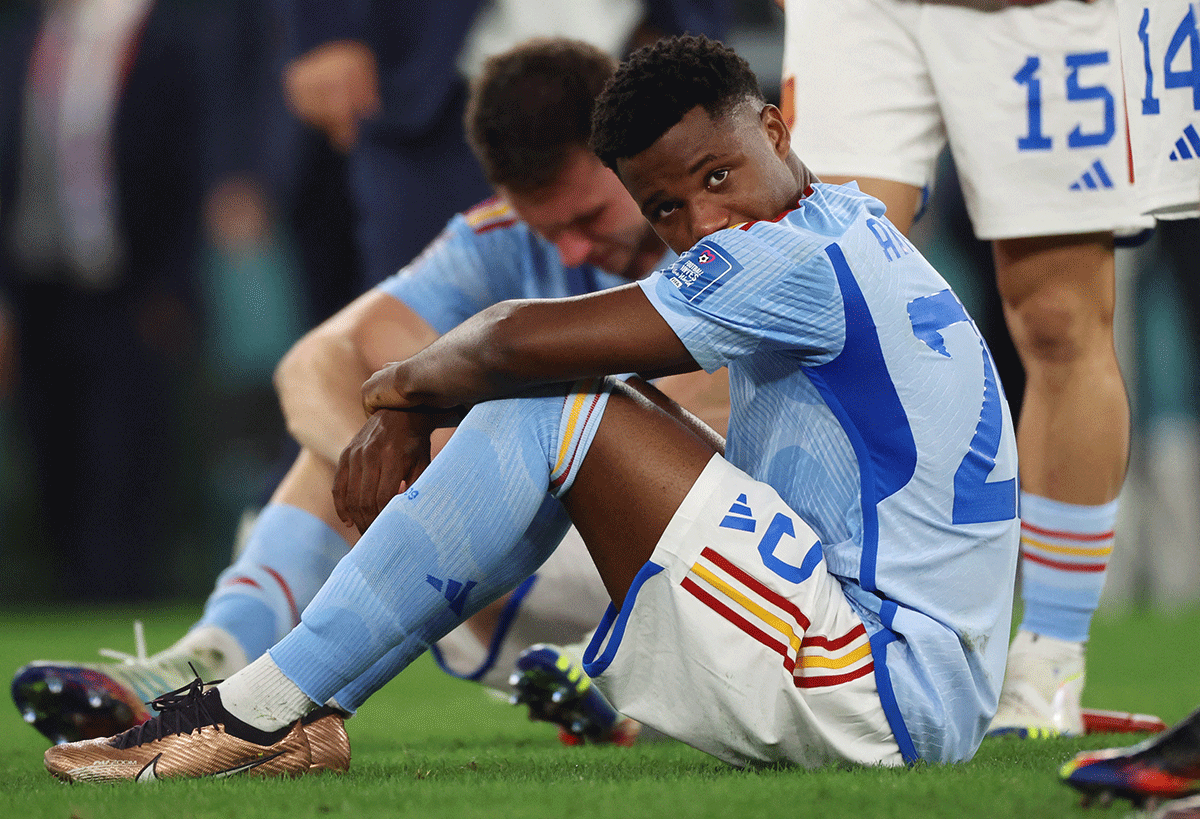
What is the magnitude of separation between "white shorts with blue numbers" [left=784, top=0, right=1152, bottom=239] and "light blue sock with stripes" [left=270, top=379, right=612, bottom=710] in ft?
3.64

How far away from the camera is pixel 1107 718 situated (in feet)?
8.51

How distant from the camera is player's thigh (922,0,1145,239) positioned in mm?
2732

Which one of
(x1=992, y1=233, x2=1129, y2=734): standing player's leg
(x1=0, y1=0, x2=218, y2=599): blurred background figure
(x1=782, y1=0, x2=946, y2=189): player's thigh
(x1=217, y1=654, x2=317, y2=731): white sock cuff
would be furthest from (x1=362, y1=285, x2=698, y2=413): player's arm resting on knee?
(x1=0, y1=0, x2=218, y2=599): blurred background figure

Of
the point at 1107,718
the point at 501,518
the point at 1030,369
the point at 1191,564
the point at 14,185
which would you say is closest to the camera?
the point at 501,518

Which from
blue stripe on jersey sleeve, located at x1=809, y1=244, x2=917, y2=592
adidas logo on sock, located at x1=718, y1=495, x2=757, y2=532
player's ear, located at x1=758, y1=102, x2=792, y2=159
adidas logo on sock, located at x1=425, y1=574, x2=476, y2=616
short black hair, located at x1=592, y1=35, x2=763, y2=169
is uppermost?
short black hair, located at x1=592, y1=35, x2=763, y2=169

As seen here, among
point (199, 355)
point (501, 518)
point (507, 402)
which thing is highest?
point (507, 402)

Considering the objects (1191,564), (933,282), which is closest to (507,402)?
(933,282)

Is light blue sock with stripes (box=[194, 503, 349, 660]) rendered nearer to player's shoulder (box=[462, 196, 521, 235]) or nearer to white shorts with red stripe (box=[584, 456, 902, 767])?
player's shoulder (box=[462, 196, 521, 235])

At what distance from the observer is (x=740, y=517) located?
69.7 inches

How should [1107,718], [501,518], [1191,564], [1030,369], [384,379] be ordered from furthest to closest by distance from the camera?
[1191,564]
[1030,369]
[1107,718]
[384,379]
[501,518]

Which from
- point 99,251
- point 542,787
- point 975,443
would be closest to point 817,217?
point 975,443

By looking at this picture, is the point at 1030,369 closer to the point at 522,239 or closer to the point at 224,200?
the point at 522,239

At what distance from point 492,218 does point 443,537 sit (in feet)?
4.52

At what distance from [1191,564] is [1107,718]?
143 inches
